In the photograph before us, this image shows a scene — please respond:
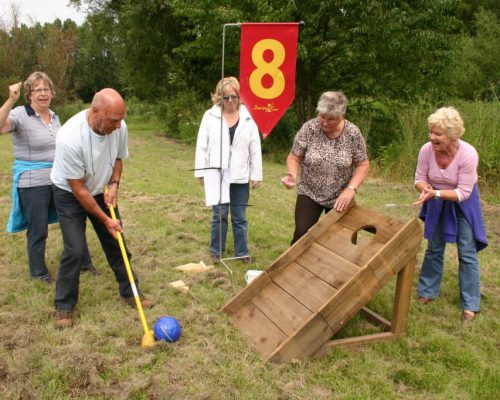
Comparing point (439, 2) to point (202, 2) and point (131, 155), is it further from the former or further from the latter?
point (131, 155)

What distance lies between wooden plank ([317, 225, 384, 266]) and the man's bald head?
5.84 ft

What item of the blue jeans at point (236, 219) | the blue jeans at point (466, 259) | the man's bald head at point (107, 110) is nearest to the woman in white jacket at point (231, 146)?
the blue jeans at point (236, 219)

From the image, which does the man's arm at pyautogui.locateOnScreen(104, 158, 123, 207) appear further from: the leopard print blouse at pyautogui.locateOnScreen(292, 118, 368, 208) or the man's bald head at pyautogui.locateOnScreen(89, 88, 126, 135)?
the leopard print blouse at pyautogui.locateOnScreen(292, 118, 368, 208)

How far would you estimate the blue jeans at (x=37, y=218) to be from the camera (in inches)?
161

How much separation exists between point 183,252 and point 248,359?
7.55 feet

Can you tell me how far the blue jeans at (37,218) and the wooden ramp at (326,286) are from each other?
1825 millimetres

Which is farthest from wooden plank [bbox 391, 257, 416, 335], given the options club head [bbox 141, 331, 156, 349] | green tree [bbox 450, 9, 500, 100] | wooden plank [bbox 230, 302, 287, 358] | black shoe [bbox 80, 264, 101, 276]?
green tree [bbox 450, 9, 500, 100]

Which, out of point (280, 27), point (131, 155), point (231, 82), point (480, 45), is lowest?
point (131, 155)

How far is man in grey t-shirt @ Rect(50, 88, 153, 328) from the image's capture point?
3.14 metres

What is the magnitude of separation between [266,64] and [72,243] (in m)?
3.69

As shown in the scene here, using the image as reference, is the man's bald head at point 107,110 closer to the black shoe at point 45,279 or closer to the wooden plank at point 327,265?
the wooden plank at point 327,265

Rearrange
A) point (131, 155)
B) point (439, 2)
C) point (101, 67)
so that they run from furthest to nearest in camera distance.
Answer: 1. point (101, 67)
2. point (131, 155)
3. point (439, 2)

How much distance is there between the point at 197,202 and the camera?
24.6 feet

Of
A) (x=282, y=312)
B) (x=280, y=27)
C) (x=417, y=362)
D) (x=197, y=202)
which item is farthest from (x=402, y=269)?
(x=197, y=202)
